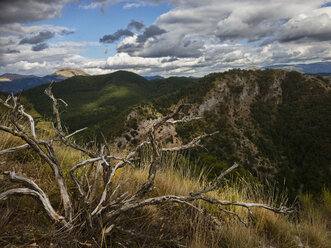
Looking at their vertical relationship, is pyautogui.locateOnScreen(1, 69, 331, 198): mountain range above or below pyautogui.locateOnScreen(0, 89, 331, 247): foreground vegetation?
below

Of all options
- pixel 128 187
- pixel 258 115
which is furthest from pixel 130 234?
pixel 258 115

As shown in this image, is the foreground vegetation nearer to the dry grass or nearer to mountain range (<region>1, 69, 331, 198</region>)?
the dry grass

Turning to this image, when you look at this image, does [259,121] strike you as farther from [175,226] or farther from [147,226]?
[147,226]

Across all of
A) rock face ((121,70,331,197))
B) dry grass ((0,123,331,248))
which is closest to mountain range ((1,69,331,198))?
rock face ((121,70,331,197))

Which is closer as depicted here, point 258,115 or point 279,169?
point 279,169

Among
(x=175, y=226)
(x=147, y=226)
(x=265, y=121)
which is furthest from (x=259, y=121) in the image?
(x=147, y=226)

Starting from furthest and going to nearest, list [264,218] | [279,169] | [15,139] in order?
[279,169] < [15,139] < [264,218]

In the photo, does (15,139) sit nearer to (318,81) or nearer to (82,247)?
(82,247)

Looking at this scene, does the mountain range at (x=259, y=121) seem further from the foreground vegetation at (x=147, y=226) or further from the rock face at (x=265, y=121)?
the foreground vegetation at (x=147, y=226)

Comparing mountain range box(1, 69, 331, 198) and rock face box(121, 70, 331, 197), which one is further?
rock face box(121, 70, 331, 197)

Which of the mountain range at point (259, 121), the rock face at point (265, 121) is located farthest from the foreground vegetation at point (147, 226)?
the rock face at point (265, 121)

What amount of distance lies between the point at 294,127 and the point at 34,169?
4675 inches

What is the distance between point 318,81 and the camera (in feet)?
384

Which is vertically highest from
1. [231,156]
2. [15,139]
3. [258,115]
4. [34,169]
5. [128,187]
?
[15,139]
